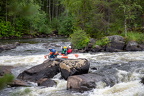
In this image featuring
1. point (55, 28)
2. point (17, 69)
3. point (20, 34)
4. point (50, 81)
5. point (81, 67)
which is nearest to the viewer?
point (50, 81)

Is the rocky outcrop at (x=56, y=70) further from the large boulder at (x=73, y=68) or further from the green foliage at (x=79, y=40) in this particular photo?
the green foliage at (x=79, y=40)

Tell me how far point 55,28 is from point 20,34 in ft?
35.4

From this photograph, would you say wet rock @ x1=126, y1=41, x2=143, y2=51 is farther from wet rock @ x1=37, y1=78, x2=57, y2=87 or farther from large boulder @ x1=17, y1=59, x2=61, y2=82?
wet rock @ x1=37, y1=78, x2=57, y2=87

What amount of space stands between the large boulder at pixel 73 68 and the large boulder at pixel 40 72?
69 centimetres

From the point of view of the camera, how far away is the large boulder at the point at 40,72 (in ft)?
28.5

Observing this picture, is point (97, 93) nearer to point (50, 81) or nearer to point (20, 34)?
point (50, 81)

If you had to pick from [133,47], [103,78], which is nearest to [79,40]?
[133,47]

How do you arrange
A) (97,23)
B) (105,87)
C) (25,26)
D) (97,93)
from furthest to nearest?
(25,26) → (97,23) → (105,87) → (97,93)

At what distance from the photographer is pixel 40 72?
8.84 meters

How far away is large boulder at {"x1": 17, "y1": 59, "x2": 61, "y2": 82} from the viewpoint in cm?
867

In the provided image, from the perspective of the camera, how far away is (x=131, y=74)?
8633mm

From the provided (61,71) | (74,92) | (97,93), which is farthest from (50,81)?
(97,93)

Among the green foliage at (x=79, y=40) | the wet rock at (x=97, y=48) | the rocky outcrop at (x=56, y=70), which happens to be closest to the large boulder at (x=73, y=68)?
the rocky outcrop at (x=56, y=70)

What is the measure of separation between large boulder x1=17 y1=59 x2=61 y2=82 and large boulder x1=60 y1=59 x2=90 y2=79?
2.28ft
